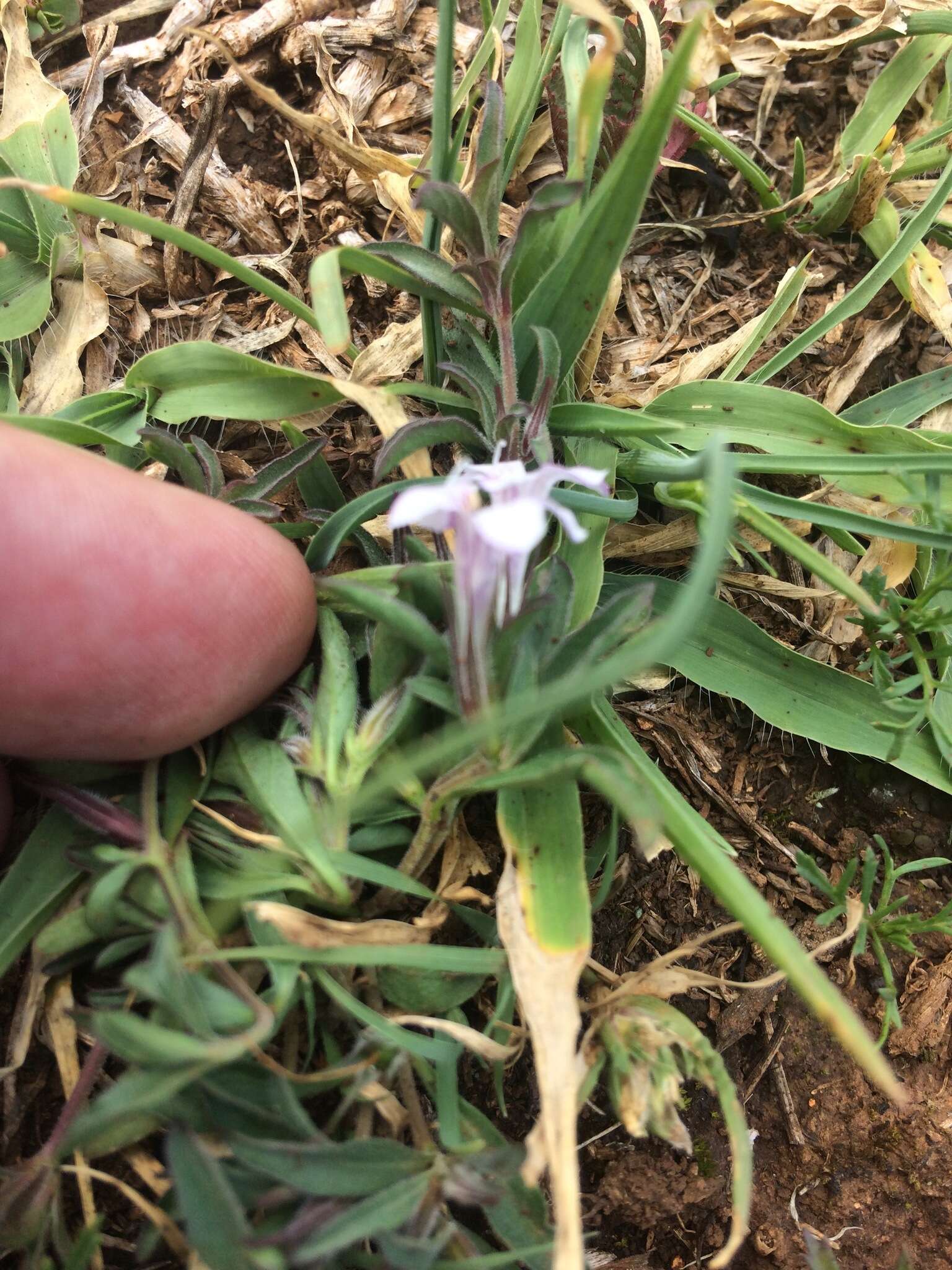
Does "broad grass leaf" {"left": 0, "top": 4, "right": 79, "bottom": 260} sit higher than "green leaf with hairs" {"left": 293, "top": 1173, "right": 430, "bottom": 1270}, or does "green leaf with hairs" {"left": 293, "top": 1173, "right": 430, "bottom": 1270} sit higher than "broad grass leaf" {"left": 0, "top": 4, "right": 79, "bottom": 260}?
"broad grass leaf" {"left": 0, "top": 4, "right": 79, "bottom": 260}

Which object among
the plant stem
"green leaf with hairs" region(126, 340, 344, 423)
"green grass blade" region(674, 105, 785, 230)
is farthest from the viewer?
"green grass blade" region(674, 105, 785, 230)

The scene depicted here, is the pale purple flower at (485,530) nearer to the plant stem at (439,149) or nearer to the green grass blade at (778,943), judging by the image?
the green grass blade at (778,943)

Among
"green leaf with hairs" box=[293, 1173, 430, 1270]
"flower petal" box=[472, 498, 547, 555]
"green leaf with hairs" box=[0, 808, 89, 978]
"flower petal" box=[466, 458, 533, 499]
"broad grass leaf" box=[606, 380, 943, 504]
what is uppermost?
"flower petal" box=[472, 498, 547, 555]

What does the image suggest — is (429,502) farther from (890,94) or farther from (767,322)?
(890,94)

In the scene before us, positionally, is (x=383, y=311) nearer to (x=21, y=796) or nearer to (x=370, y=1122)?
(x=21, y=796)

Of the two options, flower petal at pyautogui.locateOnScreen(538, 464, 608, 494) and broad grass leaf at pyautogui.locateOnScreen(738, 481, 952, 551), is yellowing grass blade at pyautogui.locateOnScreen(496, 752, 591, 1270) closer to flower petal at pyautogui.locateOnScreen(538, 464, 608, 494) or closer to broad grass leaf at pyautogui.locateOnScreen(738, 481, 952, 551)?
flower petal at pyautogui.locateOnScreen(538, 464, 608, 494)

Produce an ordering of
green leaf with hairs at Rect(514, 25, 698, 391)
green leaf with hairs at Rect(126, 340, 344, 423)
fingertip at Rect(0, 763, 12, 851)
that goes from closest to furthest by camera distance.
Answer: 1. green leaf with hairs at Rect(514, 25, 698, 391)
2. fingertip at Rect(0, 763, 12, 851)
3. green leaf with hairs at Rect(126, 340, 344, 423)

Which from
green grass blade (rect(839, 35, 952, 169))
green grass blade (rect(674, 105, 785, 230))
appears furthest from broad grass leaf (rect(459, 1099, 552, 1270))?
green grass blade (rect(839, 35, 952, 169))

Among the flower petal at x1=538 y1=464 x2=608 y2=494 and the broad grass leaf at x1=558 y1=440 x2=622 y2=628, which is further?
the broad grass leaf at x1=558 y1=440 x2=622 y2=628

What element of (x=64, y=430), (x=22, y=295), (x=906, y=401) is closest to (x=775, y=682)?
(x=906, y=401)
